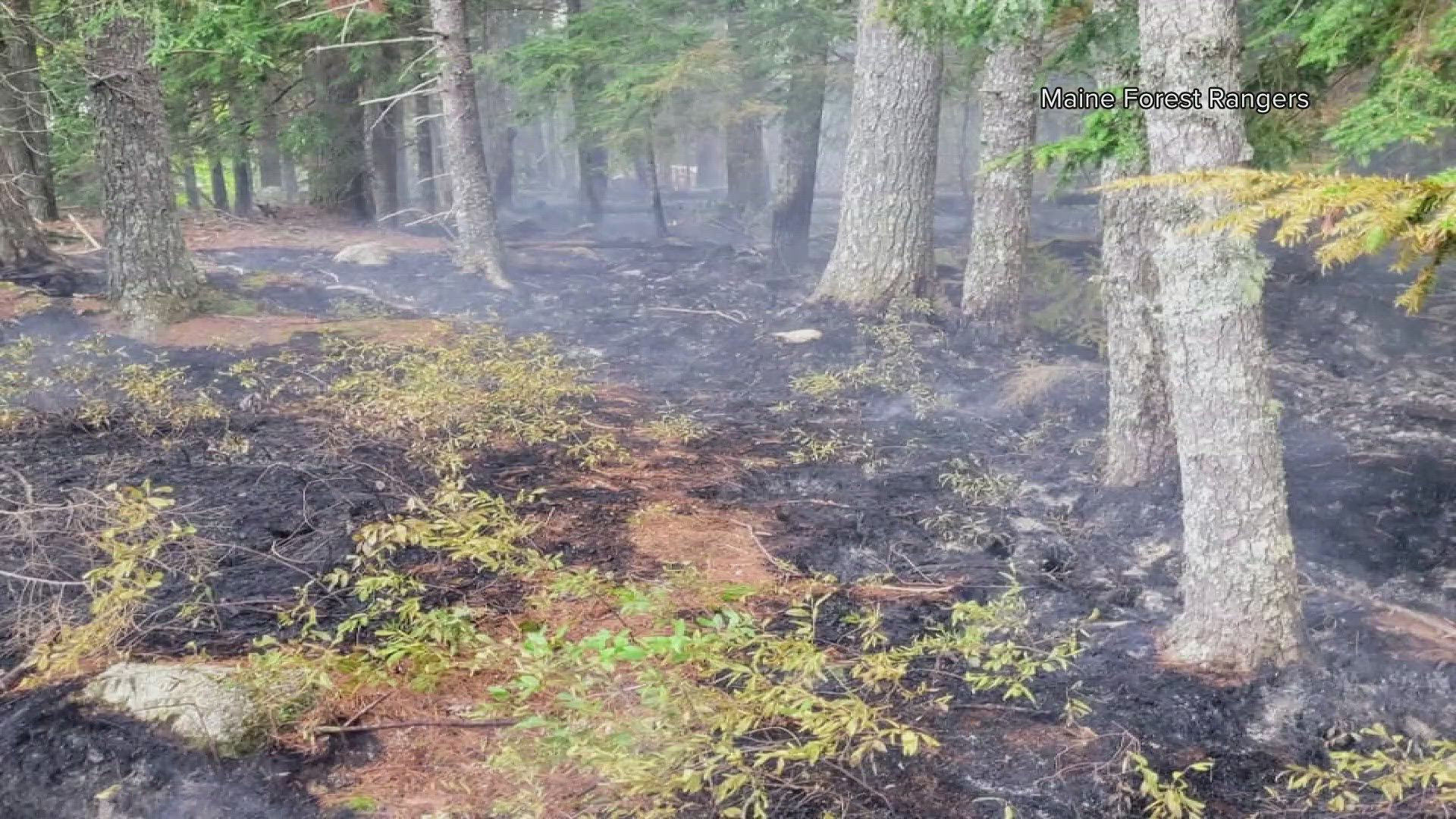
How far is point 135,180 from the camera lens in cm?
998

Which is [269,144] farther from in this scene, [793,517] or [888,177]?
[793,517]

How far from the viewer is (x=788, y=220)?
16.8 m

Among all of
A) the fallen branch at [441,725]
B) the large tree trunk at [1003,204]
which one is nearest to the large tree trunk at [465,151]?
the large tree trunk at [1003,204]

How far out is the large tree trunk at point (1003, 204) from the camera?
10.6 meters

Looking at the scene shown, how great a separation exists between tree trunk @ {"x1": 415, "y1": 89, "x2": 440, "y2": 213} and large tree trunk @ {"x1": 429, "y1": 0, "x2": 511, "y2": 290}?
4928 mm

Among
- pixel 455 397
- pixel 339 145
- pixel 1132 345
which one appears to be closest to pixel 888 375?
pixel 1132 345

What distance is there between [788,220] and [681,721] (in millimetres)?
13782

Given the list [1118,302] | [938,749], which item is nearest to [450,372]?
[1118,302]

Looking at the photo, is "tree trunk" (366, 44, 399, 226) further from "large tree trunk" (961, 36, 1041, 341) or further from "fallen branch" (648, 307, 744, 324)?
"large tree trunk" (961, 36, 1041, 341)

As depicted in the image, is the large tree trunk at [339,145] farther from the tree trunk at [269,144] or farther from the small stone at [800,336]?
the small stone at [800,336]

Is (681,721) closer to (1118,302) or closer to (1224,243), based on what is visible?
(1224,243)

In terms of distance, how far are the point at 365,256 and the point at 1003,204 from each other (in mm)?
10332

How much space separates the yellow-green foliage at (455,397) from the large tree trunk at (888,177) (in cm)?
412

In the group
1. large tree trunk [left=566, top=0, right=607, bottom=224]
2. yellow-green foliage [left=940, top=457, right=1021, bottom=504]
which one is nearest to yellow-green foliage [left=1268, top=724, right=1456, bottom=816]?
yellow-green foliage [left=940, top=457, right=1021, bottom=504]
